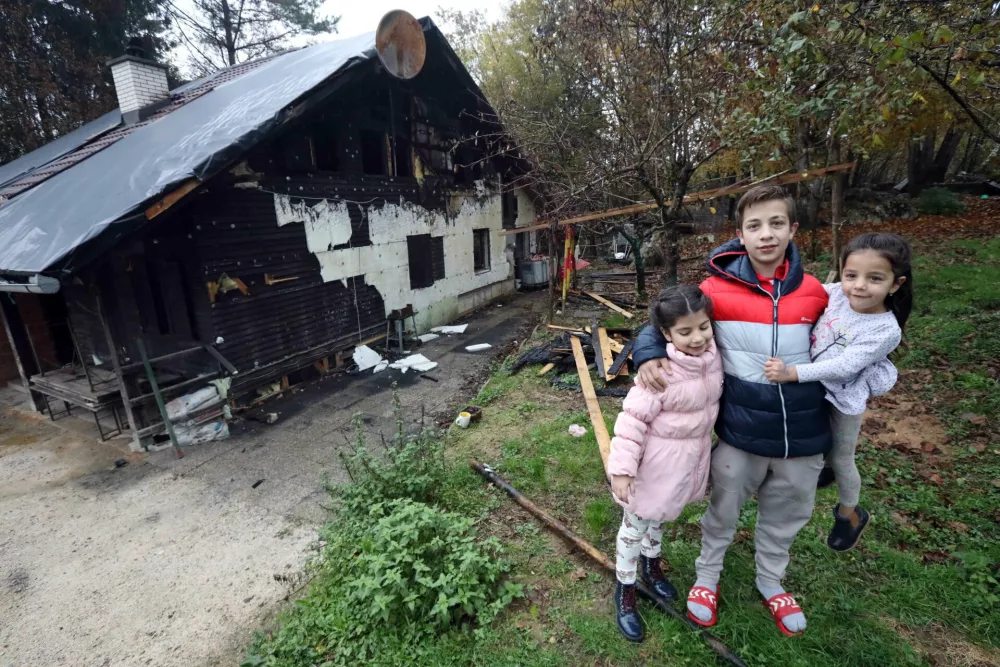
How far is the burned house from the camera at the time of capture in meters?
5.82

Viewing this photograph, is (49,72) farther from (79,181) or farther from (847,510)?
(847,510)

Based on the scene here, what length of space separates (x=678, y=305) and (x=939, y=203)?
20.4 metres

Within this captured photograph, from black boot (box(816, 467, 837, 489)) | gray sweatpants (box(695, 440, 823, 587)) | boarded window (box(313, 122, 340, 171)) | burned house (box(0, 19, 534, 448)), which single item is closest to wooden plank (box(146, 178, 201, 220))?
burned house (box(0, 19, 534, 448))

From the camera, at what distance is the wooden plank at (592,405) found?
15.0ft

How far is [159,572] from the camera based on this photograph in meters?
3.93

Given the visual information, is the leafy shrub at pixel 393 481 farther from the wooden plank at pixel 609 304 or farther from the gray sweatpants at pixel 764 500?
the wooden plank at pixel 609 304

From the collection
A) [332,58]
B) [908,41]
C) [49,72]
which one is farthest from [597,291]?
[49,72]

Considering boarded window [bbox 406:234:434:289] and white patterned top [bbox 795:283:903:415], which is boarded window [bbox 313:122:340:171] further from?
white patterned top [bbox 795:283:903:415]

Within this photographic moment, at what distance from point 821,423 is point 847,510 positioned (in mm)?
791

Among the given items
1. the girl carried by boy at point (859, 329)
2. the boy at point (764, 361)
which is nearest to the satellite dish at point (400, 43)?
the boy at point (764, 361)

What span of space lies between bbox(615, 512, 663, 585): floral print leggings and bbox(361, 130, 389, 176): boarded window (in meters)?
9.06

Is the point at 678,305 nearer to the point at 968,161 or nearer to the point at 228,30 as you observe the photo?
the point at 228,30

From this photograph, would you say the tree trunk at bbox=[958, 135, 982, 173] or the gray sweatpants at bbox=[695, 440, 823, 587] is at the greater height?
the tree trunk at bbox=[958, 135, 982, 173]

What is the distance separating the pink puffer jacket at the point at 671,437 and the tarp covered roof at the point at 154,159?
18.8 ft
